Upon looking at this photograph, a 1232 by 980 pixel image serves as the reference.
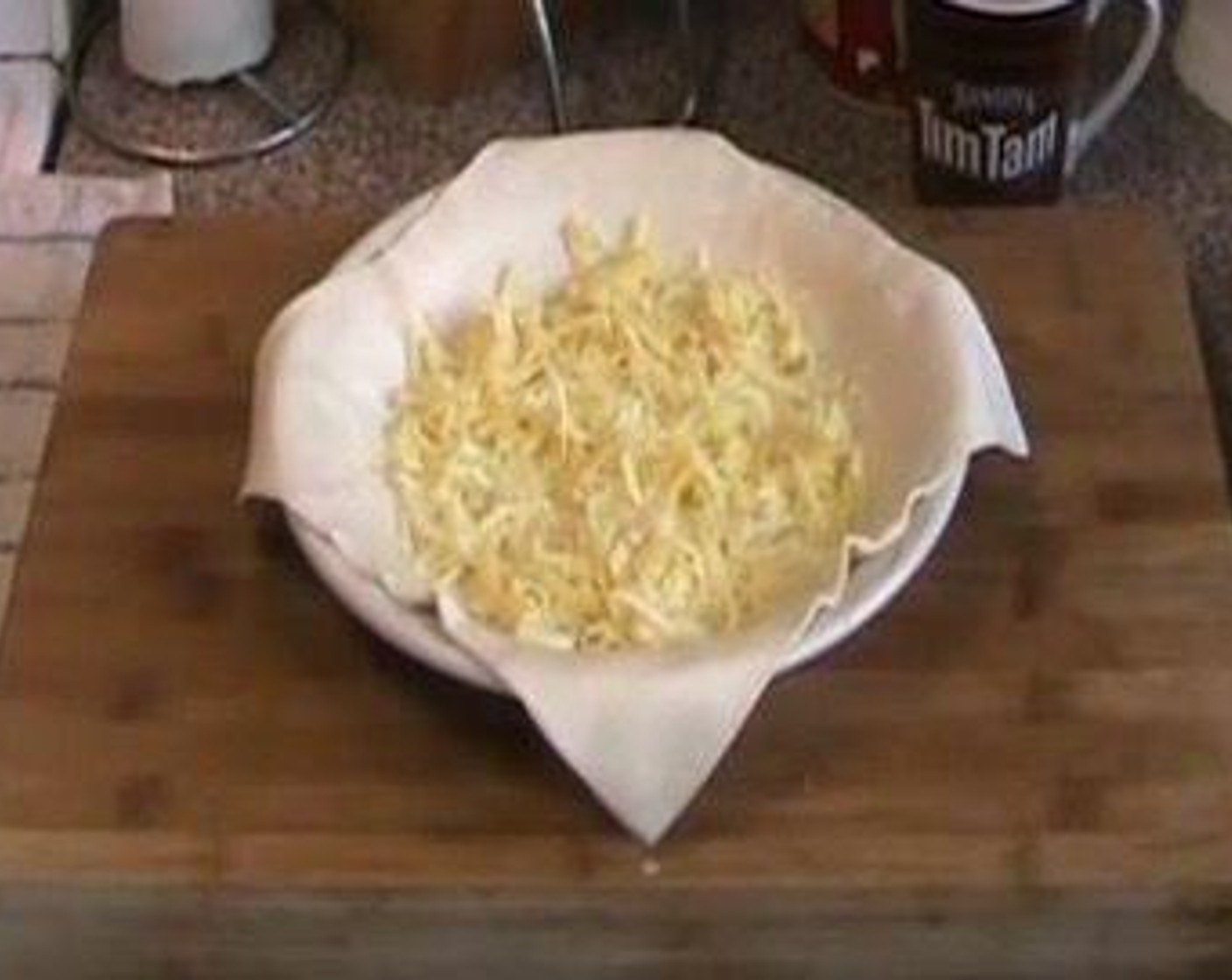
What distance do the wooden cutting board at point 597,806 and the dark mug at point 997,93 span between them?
23 centimetres

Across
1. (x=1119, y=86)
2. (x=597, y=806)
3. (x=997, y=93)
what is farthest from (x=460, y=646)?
(x=1119, y=86)

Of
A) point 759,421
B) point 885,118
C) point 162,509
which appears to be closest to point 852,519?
point 759,421

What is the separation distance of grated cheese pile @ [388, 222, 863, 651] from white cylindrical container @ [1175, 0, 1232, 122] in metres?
0.44

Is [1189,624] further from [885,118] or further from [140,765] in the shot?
[885,118]

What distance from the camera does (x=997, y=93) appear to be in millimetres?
1268

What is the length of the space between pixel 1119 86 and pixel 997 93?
0.13 metres

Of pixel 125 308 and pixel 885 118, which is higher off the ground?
pixel 125 308

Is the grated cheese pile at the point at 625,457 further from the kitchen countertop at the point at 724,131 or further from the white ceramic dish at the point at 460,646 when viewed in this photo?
the kitchen countertop at the point at 724,131

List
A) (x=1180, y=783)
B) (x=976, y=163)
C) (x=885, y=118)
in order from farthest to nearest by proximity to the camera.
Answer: (x=885, y=118)
(x=976, y=163)
(x=1180, y=783)

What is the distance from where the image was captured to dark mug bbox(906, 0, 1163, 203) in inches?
49.1

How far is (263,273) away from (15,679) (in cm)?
19

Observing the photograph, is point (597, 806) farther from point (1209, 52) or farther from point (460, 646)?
point (1209, 52)

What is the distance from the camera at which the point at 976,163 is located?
130cm

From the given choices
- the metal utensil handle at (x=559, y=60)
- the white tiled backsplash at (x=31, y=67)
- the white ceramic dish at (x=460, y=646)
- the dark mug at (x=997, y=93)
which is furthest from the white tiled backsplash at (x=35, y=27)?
the white ceramic dish at (x=460, y=646)
